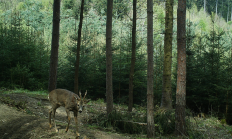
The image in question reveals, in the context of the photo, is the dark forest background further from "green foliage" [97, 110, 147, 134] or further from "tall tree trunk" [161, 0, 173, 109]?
"green foliage" [97, 110, 147, 134]

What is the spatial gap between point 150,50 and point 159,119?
3.01 metres

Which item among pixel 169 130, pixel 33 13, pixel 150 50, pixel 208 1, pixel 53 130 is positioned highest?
pixel 208 1

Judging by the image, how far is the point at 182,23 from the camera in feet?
26.1

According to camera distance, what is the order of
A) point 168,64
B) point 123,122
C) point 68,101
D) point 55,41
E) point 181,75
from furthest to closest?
point 55,41 → point 168,64 → point 123,122 → point 181,75 → point 68,101

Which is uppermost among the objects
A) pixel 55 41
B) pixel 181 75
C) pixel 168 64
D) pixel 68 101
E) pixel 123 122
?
pixel 55 41

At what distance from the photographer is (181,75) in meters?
→ 7.83

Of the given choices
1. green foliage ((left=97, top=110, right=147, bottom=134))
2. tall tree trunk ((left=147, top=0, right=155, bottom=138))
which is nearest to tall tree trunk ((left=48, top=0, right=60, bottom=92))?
green foliage ((left=97, top=110, right=147, bottom=134))

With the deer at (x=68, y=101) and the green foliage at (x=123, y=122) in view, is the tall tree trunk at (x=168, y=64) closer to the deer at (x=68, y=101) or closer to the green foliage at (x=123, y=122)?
the green foliage at (x=123, y=122)

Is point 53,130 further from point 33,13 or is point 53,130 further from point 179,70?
point 33,13

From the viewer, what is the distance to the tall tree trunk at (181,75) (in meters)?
7.85

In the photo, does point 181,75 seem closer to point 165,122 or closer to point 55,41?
point 165,122

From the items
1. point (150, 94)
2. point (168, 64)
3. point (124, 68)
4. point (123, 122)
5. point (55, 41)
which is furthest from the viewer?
point (124, 68)

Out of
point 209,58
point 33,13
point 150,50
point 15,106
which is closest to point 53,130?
point 15,106

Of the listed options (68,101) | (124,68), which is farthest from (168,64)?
(68,101)
